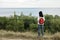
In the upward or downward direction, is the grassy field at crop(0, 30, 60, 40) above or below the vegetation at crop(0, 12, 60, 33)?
below

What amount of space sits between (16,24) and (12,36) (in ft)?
12.1

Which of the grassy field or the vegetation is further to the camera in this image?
the vegetation

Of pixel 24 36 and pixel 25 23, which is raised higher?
pixel 25 23

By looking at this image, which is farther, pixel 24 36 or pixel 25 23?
pixel 25 23

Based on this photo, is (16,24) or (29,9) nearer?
(16,24)

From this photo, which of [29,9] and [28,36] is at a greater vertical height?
[29,9]

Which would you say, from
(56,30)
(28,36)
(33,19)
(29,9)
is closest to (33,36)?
(28,36)

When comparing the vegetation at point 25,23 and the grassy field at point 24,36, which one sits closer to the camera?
the grassy field at point 24,36

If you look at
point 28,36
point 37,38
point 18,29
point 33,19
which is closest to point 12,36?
point 28,36

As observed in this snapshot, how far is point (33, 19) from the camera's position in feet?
68.9

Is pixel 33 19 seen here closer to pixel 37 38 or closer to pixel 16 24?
pixel 16 24

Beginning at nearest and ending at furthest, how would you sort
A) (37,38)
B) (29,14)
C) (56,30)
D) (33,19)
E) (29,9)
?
(37,38)
(56,30)
(33,19)
(29,14)
(29,9)

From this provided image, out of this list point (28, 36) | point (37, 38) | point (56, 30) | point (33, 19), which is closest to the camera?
point (37, 38)

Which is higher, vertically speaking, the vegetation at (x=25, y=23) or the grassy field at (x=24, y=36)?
the vegetation at (x=25, y=23)
